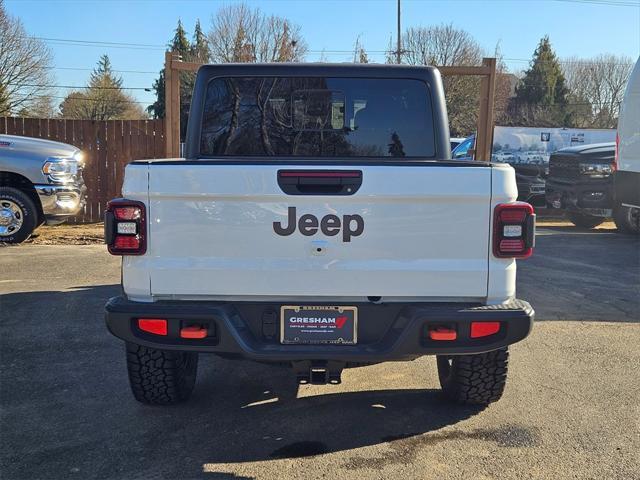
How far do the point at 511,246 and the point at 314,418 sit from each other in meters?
1.59

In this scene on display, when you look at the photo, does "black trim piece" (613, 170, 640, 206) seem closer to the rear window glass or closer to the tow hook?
the rear window glass

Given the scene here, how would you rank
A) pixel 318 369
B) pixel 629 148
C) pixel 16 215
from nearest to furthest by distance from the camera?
pixel 318 369 < pixel 16 215 < pixel 629 148

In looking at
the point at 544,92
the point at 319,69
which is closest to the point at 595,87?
the point at 544,92

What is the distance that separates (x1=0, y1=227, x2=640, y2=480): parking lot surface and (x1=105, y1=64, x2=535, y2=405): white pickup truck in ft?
1.90

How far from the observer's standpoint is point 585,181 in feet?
42.0

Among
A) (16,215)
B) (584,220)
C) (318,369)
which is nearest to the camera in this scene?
(318,369)

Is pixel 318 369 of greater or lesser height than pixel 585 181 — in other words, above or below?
below

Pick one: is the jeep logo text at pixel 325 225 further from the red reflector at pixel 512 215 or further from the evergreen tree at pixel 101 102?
the evergreen tree at pixel 101 102

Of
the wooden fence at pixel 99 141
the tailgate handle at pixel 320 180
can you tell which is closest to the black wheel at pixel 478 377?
the tailgate handle at pixel 320 180

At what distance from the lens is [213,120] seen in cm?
427

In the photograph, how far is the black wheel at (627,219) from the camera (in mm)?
11867

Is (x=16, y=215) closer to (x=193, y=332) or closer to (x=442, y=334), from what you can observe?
(x=193, y=332)

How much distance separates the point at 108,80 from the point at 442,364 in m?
59.4

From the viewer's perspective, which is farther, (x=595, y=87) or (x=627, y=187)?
(x=595, y=87)
